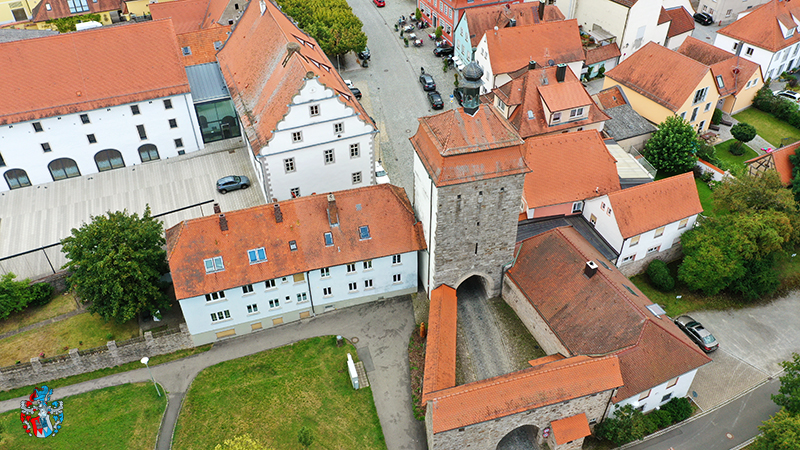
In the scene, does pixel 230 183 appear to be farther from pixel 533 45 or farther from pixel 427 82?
pixel 533 45

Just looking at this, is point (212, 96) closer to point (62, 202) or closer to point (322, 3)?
point (62, 202)

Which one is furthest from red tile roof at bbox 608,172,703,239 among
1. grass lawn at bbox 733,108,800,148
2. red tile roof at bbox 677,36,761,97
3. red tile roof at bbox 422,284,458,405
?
grass lawn at bbox 733,108,800,148

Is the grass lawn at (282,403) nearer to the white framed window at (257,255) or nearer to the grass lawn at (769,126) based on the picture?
the white framed window at (257,255)

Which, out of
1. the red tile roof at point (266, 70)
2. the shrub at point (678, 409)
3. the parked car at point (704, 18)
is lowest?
the shrub at point (678, 409)

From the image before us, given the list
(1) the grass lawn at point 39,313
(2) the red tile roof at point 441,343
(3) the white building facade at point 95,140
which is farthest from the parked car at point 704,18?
(1) the grass lawn at point 39,313

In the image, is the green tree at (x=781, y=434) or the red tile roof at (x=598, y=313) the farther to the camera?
the red tile roof at (x=598, y=313)

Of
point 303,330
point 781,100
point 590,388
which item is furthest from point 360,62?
point 590,388

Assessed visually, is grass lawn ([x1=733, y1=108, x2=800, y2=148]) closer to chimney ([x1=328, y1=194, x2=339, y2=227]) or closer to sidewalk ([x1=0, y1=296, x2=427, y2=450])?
sidewalk ([x1=0, y1=296, x2=427, y2=450])
